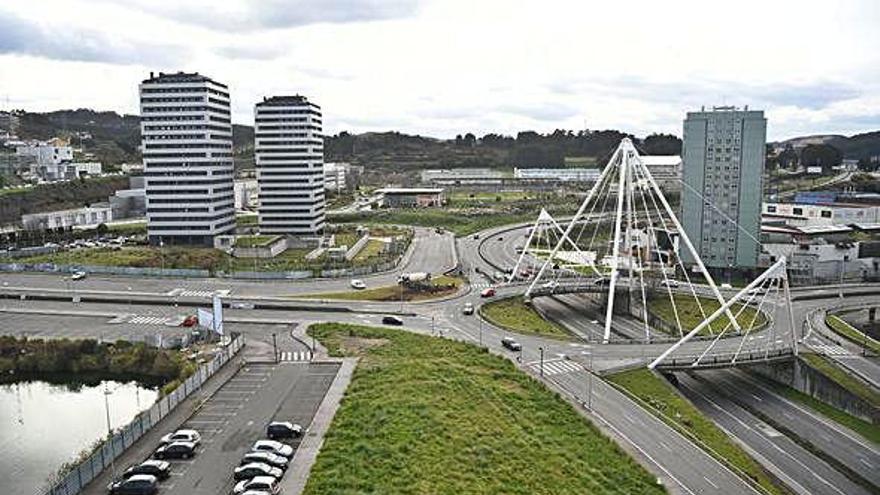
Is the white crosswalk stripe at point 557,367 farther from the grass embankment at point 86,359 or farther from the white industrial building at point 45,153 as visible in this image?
the white industrial building at point 45,153

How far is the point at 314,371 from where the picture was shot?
48250 mm

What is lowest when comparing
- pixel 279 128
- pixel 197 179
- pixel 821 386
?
pixel 821 386

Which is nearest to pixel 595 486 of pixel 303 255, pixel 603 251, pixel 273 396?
pixel 273 396

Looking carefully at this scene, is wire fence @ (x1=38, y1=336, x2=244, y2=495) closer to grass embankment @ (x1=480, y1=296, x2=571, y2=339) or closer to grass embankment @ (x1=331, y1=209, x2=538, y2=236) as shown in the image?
grass embankment @ (x1=480, y1=296, x2=571, y2=339)

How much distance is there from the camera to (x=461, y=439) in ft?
120

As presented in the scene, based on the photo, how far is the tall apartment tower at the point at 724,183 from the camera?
91375mm

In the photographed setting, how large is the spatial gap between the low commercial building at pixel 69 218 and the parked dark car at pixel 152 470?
9757cm

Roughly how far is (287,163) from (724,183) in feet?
207

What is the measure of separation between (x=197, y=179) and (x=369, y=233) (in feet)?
108

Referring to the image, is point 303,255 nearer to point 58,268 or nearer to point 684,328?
point 58,268

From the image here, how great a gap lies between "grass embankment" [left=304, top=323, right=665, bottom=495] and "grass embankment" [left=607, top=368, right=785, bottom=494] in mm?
6030

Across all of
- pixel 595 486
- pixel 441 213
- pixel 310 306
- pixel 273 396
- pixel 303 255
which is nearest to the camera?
pixel 595 486

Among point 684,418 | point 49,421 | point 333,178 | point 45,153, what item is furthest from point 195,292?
point 45,153

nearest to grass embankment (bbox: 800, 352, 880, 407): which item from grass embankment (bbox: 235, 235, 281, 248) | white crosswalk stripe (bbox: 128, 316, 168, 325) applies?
white crosswalk stripe (bbox: 128, 316, 168, 325)
